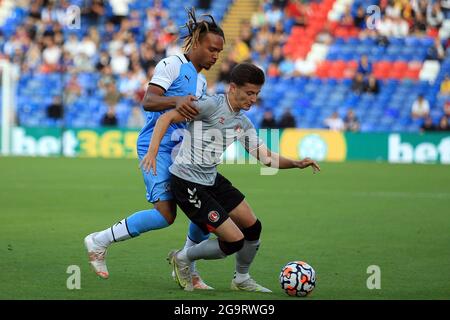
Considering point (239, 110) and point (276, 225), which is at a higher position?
point (239, 110)

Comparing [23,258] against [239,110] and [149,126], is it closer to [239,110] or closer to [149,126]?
[149,126]

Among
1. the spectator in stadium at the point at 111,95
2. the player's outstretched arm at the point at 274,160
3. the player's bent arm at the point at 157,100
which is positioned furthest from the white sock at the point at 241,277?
the spectator in stadium at the point at 111,95

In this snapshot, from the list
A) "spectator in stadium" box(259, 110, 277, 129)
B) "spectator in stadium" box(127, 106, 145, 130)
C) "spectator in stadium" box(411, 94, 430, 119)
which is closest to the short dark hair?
"spectator in stadium" box(259, 110, 277, 129)

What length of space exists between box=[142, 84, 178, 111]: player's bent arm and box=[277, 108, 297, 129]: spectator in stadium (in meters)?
21.0

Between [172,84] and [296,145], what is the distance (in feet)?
65.8

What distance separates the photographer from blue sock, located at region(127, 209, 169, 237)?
768 centimetres

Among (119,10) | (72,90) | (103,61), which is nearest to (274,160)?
(72,90)

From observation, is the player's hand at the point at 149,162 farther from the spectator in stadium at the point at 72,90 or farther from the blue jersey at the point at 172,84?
the spectator in stadium at the point at 72,90

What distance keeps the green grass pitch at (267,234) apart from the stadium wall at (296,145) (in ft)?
16.7

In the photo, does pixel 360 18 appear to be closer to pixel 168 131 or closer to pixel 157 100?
pixel 168 131

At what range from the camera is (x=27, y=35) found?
33.2 m
